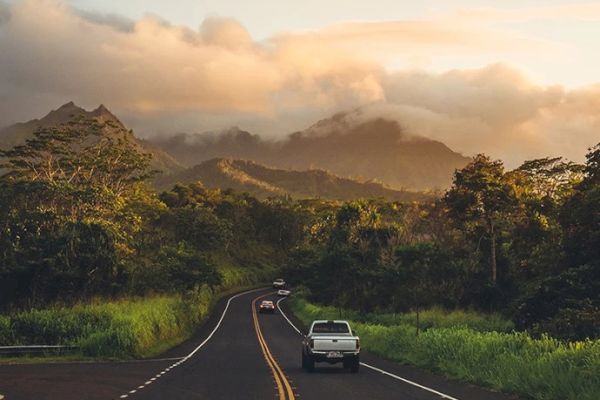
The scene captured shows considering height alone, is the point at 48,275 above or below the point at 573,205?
below

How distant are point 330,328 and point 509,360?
31.6ft

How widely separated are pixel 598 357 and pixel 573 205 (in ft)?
119

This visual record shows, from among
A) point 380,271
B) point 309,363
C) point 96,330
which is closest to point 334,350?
point 309,363

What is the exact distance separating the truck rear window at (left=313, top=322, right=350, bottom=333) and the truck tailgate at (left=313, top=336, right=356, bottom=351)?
1.84 meters

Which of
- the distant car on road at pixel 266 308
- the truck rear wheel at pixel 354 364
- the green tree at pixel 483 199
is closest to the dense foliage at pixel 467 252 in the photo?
the green tree at pixel 483 199

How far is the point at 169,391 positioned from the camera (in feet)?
62.0

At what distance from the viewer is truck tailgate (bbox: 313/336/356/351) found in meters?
25.7

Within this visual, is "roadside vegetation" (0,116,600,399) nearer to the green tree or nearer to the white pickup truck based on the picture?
the green tree

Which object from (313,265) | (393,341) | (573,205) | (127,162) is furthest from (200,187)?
(393,341)

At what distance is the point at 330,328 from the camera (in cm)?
2820

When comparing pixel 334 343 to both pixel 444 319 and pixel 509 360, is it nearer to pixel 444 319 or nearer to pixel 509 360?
pixel 509 360

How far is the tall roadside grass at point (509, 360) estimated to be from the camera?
15734 mm

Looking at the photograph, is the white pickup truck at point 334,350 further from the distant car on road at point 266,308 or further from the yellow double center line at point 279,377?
the distant car on road at point 266,308

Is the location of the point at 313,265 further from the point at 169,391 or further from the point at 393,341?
the point at 169,391
